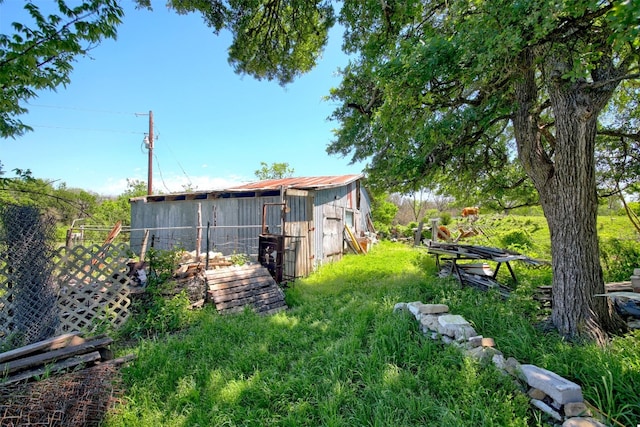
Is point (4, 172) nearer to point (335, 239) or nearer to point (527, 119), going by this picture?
point (527, 119)

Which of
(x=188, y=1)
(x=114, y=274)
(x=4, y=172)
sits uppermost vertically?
(x=188, y=1)

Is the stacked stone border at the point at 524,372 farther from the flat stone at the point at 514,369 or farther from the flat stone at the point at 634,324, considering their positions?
the flat stone at the point at 634,324

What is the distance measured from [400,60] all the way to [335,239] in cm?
846

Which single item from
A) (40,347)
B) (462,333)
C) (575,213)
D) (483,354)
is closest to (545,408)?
(483,354)

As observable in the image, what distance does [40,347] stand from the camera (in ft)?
8.67

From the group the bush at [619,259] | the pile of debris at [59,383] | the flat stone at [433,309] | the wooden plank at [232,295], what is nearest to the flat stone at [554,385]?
the flat stone at [433,309]

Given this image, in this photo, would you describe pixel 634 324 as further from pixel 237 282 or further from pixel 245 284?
pixel 237 282

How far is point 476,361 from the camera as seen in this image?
9.18ft

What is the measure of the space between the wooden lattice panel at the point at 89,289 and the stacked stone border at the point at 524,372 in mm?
4886

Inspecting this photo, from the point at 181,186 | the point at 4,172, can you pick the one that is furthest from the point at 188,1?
the point at 181,186

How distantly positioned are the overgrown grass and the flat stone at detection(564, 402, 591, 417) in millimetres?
204

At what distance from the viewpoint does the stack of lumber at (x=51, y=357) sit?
Result: 2.44m

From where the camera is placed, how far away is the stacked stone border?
2170 millimetres

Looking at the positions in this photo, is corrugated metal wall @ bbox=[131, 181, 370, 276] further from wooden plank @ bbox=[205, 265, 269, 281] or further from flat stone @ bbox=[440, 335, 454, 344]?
flat stone @ bbox=[440, 335, 454, 344]
